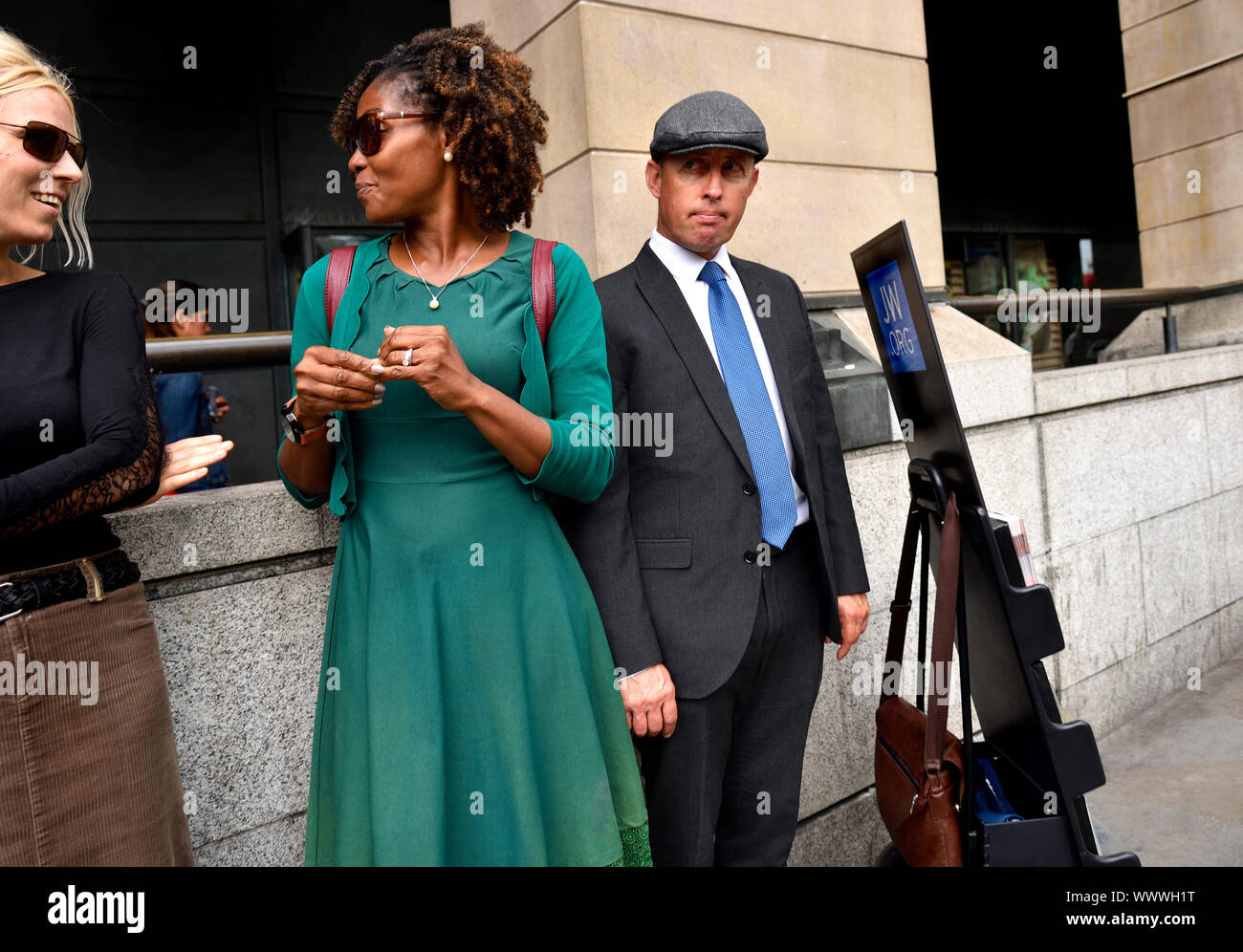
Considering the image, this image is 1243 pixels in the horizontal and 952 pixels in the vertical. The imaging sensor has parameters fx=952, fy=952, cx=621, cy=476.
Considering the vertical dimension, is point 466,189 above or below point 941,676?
above

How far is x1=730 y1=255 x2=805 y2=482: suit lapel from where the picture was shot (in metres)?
2.44

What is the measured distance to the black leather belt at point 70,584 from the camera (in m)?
1.56

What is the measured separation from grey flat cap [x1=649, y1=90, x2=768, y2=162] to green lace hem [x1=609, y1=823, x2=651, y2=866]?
1.58 m

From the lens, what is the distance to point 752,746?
2488 millimetres

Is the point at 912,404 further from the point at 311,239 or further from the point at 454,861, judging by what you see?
the point at 311,239

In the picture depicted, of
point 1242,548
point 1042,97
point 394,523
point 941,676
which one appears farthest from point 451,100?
point 1042,97

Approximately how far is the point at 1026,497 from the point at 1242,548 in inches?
106

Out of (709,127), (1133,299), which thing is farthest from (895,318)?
(1133,299)

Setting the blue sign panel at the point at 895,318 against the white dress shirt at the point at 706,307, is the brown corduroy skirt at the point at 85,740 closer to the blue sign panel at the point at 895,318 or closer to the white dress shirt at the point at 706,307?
the white dress shirt at the point at 706,307

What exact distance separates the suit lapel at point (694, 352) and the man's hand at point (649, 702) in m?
0.54

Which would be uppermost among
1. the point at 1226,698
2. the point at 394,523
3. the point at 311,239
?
the point at 311,239

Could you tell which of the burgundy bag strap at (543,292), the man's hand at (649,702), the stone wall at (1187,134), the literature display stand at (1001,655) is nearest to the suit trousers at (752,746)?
the man's hand at (649,702)

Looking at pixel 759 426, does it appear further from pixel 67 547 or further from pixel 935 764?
pixel 67 547
